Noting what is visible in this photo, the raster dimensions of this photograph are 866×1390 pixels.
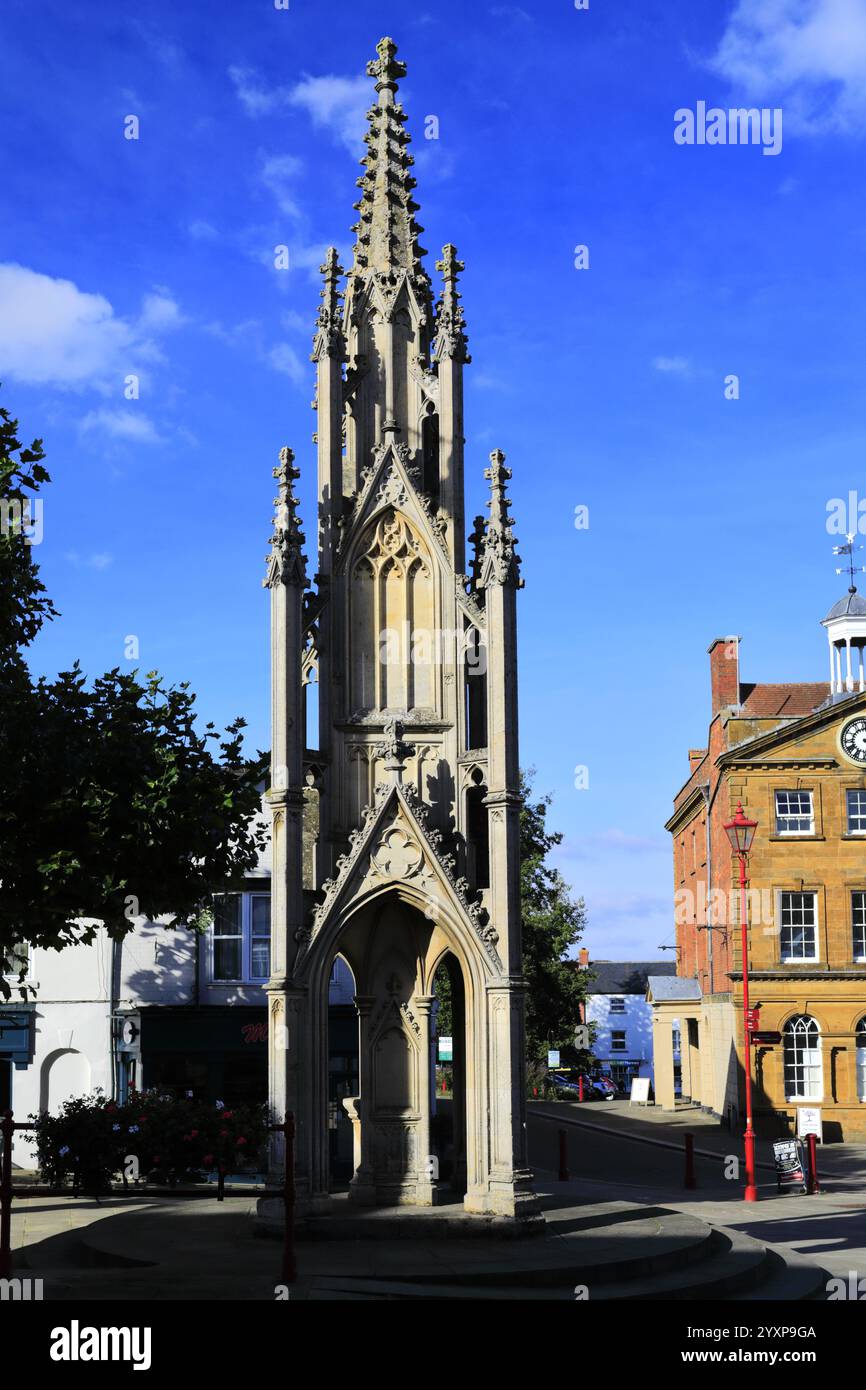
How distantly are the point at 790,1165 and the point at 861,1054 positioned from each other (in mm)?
17010

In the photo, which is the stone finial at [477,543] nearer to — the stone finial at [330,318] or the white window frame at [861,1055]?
the stone finial at [330,318]

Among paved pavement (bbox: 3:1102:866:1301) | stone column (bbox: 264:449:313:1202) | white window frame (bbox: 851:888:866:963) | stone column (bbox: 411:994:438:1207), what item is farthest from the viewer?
white window frame (bbox: 851:888:866:963)

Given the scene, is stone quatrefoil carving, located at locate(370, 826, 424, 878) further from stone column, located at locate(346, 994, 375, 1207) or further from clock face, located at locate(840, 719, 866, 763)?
clock face, located at locate(840, 719, 866, 763)

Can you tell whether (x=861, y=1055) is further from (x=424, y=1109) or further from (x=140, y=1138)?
(x=424, y=1109)

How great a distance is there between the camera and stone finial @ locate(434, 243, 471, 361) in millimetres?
21078

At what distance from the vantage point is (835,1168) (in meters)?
37.2

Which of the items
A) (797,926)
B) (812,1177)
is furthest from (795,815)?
(812,1177)

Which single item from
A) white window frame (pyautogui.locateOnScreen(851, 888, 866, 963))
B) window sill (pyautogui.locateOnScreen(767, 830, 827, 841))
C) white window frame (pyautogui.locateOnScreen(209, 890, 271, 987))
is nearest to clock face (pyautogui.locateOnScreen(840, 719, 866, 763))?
window sill (pyautogui.locateOnScreen(767, 830, 827, 841))

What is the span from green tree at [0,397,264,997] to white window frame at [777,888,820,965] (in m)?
31.2

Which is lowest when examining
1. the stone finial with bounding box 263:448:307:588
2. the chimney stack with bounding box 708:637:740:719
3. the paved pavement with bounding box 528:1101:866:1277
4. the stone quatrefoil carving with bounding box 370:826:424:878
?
the paved pavement with bounding box 528:1101:866:1277

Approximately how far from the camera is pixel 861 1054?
4628 centimetres

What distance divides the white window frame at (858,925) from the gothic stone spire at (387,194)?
1239 inches
